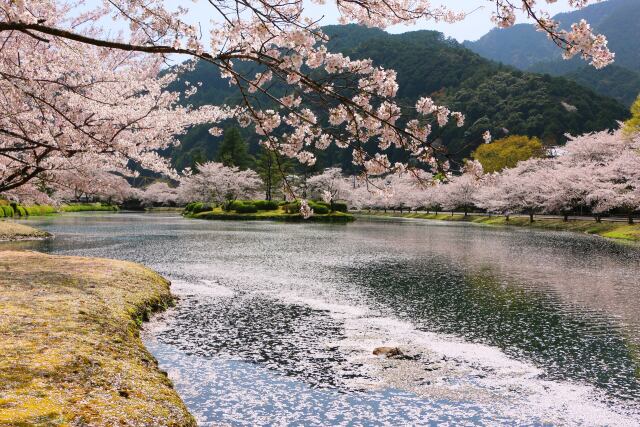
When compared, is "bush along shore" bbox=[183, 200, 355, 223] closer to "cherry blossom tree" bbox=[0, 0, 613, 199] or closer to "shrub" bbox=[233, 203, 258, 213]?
"shrub" bbox=[233, 203, 258, 213]

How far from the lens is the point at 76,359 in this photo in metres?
7.27

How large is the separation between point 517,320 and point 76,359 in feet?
36.7

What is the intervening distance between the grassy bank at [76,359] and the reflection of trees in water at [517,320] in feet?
23.9

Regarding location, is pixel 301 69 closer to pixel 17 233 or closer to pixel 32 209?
pixel 17 233

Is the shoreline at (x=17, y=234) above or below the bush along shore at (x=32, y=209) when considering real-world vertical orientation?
below

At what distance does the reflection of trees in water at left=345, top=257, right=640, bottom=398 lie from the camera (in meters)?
9.55

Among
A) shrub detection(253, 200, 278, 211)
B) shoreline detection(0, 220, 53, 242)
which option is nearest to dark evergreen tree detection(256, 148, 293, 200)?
shrub detection(253, 200, 278, 211)

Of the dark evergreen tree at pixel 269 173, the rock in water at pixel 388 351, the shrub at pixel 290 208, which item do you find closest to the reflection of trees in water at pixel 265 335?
the rock in water at pixel 388 351

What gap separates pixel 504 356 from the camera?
10258 mm

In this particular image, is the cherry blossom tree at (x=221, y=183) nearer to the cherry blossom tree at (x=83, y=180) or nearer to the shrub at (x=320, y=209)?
the shrub at (x=320, y=209)

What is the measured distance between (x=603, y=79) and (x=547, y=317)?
163 meters

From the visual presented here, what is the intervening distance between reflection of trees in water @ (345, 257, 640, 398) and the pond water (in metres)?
0.05

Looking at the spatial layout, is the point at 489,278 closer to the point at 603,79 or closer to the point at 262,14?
the point at 262,14

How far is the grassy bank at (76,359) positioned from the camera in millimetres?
5781
